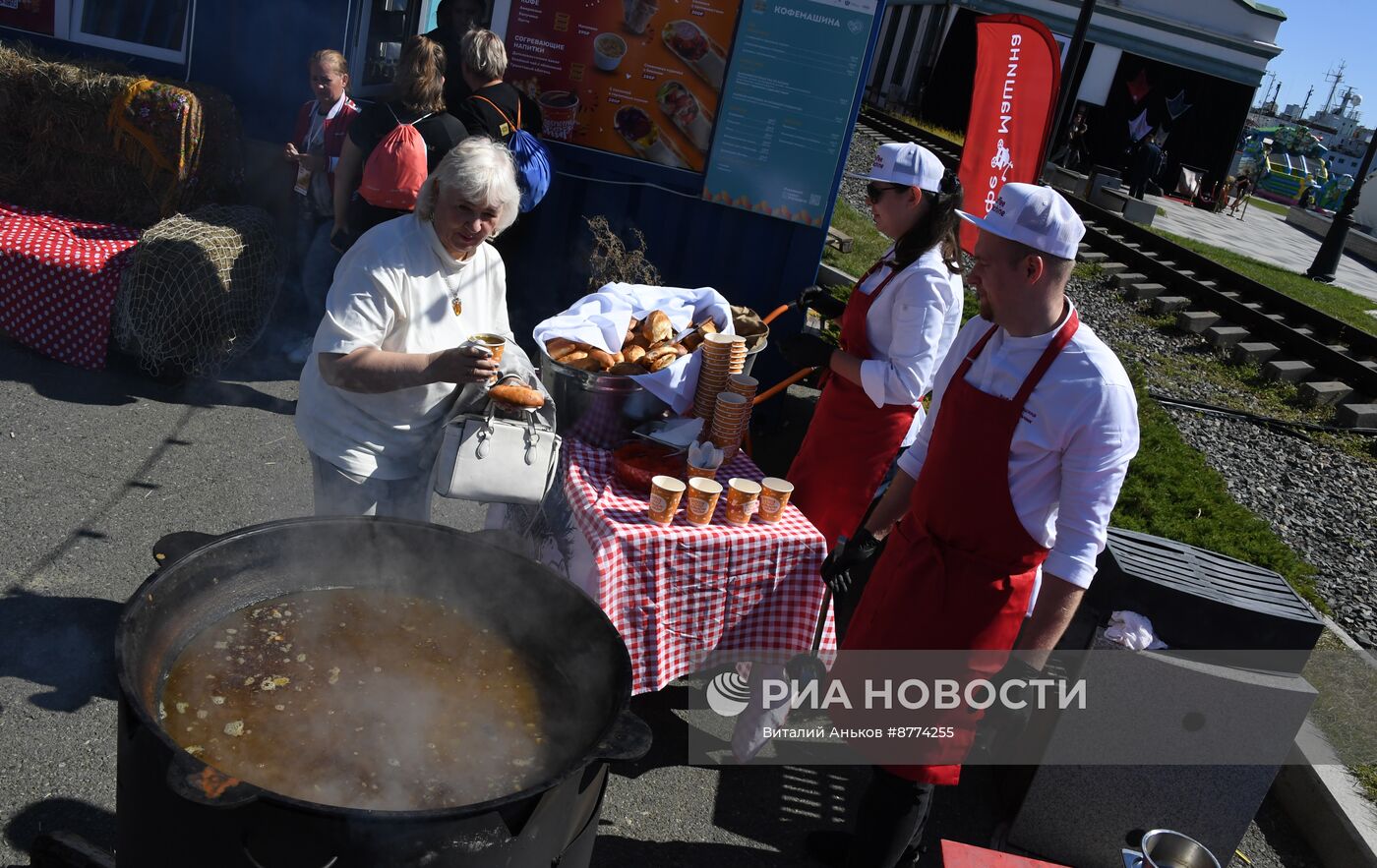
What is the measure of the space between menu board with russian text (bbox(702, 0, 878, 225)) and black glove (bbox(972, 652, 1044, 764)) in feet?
12.1

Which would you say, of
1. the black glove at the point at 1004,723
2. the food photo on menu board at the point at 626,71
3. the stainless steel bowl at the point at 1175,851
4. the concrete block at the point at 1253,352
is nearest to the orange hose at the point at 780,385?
the black glove at the point at 1004,723

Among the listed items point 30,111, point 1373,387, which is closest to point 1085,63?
point 1373,387

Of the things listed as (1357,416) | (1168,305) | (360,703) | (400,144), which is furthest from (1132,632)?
(1168,305)

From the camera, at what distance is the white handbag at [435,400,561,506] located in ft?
10.5

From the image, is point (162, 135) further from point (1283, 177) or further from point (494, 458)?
point (1283, 177)

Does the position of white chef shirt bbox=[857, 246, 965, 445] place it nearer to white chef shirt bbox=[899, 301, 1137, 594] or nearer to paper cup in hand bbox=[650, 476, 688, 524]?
white chef shirt bbox=[899, 301, 1137, 594]

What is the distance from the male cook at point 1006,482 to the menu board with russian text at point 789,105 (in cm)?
374

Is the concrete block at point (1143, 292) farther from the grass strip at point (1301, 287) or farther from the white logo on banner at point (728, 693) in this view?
the white logo on banner at point (728, 693)

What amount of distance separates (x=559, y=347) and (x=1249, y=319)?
36.6 ft

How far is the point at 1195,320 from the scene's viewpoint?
39.4 ft

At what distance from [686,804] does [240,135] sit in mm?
5892

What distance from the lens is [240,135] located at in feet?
23.7

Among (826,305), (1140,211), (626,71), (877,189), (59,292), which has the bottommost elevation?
(59,292)

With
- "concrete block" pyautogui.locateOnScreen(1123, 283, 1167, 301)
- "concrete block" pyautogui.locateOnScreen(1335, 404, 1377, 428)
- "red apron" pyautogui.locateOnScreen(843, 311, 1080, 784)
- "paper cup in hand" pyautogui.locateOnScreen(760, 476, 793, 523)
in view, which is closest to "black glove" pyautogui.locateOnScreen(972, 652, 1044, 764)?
"red apron" pyautogui.locateOnScreen(843, 311, 1080, 784)
